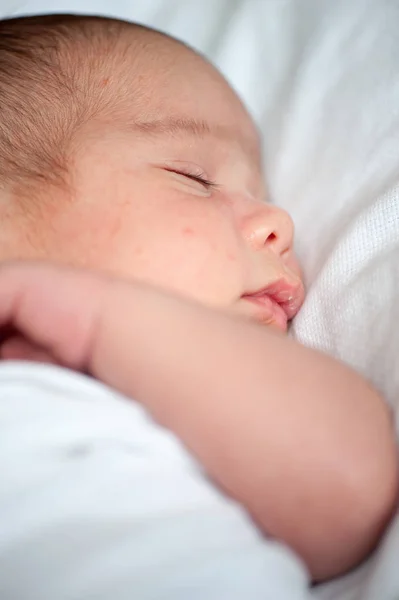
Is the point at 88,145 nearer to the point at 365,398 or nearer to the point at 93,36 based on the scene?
the point at 93,36

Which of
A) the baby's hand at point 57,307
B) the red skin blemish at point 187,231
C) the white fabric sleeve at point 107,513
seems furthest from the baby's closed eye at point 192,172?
the white fabric sleeve at point 107,513

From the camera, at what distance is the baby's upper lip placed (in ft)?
3.08

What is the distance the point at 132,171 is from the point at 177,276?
0.17m

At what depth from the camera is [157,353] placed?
70 centimetres

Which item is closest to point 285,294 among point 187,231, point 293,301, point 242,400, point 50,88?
point 293,301

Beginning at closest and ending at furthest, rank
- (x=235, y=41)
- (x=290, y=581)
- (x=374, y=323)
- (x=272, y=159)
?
1. (x=290, y=581)
2. (x=374, y=323)
3. (x=272, y=159)
4. (x=235, y=41)

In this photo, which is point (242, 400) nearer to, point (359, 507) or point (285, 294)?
point (359, 507)

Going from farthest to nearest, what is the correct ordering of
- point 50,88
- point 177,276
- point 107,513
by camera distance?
1. point 50,88
2. point 177,276
3. point 107,513

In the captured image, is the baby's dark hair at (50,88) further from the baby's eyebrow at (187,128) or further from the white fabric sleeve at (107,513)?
the white fabric sleeve at (107,513)

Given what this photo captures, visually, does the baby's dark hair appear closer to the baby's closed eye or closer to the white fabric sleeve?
the baby's closed eye

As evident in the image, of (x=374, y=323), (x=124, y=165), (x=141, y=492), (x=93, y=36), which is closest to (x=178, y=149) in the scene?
(x=124, y=165)

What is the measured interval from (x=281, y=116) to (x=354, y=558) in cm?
83

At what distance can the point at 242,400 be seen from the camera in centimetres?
68

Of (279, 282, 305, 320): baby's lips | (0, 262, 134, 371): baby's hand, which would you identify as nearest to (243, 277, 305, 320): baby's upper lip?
(279, 282, 305, 320): baby's lips
